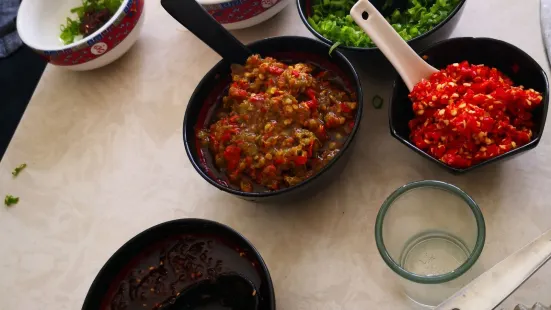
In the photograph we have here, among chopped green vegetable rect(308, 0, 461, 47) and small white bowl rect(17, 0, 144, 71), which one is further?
small white bowl rect(17, 0, 144, 71)

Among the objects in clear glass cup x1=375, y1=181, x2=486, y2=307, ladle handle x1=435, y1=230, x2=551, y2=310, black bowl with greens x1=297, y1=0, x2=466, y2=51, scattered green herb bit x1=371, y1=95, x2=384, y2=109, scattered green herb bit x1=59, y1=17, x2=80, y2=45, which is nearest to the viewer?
ladle handle x1=435, y1=230, x2=551, y2=310

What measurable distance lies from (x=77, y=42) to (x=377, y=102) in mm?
920

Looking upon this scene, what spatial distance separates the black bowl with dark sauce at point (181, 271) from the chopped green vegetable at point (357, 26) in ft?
1.97

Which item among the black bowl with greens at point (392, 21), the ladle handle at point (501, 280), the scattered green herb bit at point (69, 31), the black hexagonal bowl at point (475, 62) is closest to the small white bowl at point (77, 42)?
the scattered green herb bit at point (69, 31)

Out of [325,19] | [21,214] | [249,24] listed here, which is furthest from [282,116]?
[21,214]

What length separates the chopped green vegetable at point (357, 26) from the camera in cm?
142

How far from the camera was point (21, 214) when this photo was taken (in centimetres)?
159

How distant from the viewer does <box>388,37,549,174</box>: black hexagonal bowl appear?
1.23 metres

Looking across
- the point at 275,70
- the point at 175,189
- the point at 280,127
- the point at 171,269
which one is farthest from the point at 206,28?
the point at 171,269

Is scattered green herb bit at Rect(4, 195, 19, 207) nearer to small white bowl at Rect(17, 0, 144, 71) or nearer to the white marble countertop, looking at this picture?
the white marble countertop

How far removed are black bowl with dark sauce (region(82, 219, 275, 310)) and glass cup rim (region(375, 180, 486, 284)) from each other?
0.27 metres

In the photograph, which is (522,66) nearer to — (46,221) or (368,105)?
(368,105)

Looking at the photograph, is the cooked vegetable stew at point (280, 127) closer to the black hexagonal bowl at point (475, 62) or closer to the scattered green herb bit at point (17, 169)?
the black hexagonal bowl at point (475, 62)

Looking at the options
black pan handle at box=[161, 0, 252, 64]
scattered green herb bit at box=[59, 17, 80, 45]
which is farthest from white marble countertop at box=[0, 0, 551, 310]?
black pan handle at box=[161, 0, 252, 64]
